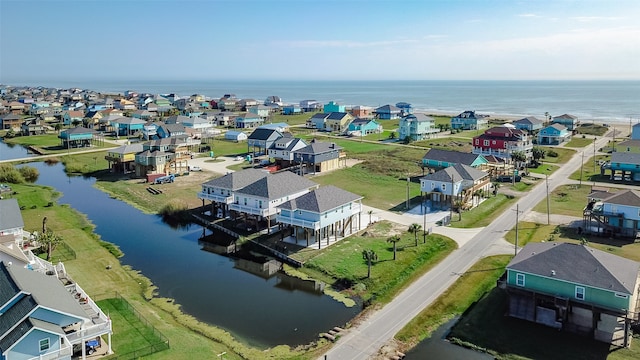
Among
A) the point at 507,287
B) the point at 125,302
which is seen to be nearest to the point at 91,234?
the point at 125,302

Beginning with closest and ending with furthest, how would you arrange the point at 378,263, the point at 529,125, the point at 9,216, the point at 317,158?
the point at 378,263 < the point at 9,216 < the point at 317,158 < the point at 529,125

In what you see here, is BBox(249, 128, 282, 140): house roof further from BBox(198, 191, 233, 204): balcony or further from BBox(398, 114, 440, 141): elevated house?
BBox(198, 191, 233, 204): balcony

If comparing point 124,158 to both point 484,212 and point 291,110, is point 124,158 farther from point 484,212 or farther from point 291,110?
point 291,110

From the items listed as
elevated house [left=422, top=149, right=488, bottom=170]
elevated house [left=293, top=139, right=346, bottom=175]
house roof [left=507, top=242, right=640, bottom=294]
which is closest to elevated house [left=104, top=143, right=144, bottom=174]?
elevated house [left=293, top=139, right=346, bottom=175]

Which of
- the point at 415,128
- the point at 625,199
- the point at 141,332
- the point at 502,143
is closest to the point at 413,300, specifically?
the point at 141,332

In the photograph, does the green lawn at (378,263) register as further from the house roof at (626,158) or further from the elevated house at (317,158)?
the house roof at (626,158)

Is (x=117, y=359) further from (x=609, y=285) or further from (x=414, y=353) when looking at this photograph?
(x=609, y=285)

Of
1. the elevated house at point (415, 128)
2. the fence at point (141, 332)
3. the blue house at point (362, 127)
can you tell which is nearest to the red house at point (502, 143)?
the elevated house at point (415, 128)
